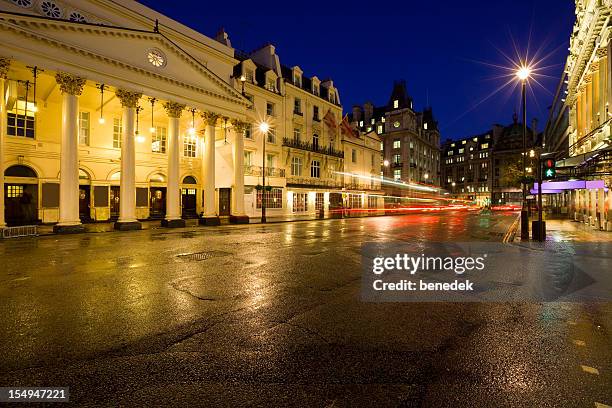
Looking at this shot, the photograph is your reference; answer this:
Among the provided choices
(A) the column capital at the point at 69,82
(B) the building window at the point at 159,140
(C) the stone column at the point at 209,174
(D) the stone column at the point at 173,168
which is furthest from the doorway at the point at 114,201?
(A) the column capital at the point at 69,82

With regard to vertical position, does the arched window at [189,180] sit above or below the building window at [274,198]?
above

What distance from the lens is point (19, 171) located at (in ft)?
69.3

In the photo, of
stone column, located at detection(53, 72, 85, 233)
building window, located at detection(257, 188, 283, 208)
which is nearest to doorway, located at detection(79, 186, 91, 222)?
stone column, located at detection(53, 72, 85, 233)

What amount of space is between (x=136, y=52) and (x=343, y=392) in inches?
937

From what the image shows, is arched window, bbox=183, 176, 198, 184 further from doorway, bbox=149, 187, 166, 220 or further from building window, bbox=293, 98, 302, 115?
building window, bbox=293, 98, 302, 115

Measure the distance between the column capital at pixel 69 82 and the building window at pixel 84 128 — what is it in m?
7.43

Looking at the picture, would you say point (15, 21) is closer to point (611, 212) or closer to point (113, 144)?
point (113, 144)


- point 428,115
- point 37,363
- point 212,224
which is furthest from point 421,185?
point 37,363

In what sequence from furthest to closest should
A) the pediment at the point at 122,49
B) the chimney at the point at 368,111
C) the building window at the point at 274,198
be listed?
the chimney at the point at 368,111 → the building window at the point at 274,198 → the pediment at the point at 122,49

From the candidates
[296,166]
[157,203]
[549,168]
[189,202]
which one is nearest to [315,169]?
[296,166]

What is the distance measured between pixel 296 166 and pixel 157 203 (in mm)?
16199

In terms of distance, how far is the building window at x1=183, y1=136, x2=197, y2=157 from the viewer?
98.1ft

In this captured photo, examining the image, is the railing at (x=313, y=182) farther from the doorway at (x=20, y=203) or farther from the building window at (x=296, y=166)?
the doorway at (x=20, y=203)

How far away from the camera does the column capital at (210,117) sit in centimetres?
2464
